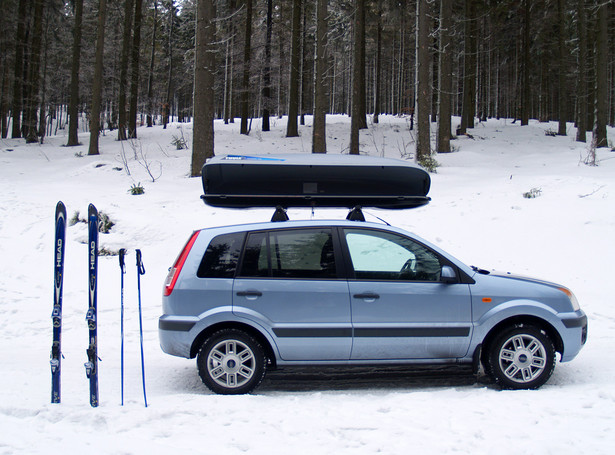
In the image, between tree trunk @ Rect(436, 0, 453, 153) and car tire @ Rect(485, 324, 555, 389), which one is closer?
car tire @ Rect(485, 324, 555, 389)

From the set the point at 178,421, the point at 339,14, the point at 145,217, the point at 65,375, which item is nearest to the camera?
the point at 178,421

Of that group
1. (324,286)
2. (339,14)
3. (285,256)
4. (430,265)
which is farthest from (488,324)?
(339,14)

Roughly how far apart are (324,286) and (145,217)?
27.4 ft

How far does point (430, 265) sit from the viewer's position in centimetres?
532

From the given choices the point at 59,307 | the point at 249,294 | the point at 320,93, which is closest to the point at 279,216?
the point at 249,294

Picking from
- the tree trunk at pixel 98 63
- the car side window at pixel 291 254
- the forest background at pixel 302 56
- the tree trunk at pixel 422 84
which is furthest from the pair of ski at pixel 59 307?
the tree trunk at pixel 98 63

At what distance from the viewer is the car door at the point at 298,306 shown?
5.09m

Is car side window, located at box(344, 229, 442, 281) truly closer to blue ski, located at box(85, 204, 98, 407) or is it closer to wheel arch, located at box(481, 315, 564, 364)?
wheel arch, located at box(481, 315, 564, 364)

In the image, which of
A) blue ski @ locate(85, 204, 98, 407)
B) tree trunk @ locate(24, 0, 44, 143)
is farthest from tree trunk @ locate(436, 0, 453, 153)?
tree trunk @ locate(24, 0, 44, 143)

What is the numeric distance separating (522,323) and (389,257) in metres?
1.49

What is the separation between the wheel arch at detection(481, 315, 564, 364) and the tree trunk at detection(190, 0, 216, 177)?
12928 millimetres

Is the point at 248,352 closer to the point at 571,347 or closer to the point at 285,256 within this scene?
the point at 285,256

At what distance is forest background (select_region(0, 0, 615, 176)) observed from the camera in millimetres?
18234

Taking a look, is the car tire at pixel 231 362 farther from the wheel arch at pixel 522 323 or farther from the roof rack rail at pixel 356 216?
the wheel arch at pixel 522 323
